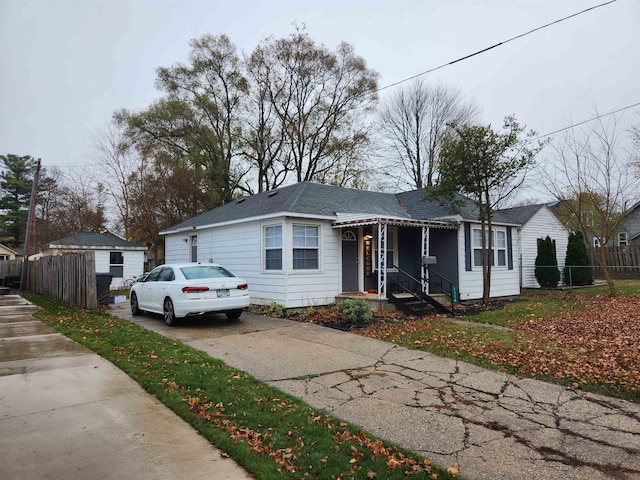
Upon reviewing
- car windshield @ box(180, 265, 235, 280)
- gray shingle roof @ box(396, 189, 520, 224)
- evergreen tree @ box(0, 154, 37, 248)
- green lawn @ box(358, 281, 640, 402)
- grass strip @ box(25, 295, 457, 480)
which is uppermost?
evergreen tree @ box(0, 154, 37, 248)

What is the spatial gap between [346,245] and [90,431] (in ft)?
31.7

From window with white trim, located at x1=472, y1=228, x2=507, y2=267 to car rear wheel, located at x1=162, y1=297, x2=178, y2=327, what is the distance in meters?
10.4

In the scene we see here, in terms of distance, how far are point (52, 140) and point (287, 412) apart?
31.7m

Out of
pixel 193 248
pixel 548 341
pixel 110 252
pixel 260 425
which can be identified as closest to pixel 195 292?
pixel 260 425

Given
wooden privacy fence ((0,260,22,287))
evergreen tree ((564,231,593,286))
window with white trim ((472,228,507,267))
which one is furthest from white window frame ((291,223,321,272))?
wooden privacy fence ((0,260,22,287))

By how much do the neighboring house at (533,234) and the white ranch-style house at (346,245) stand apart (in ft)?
15.4

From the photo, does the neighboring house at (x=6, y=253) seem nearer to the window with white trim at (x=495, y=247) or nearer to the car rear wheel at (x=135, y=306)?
the car rear wheel at (x=135, y=306)

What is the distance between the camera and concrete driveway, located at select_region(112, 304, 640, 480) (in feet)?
10.8

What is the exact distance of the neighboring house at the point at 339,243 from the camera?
1158cm

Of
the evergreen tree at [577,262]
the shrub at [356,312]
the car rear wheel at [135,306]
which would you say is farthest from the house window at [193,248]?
the evergreen tree at [577,262]

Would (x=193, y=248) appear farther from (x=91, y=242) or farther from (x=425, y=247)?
(x=91, y=242)

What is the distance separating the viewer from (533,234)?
21.0 meters

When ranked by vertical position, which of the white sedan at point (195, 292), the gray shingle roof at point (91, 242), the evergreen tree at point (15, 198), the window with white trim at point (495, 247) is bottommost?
the white sedan at point (195, 292)

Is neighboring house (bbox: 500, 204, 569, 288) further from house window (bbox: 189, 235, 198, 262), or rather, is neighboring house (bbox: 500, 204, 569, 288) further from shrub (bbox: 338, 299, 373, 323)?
house window (bbox: 189, 235, 198, 262)
